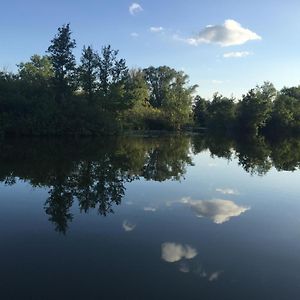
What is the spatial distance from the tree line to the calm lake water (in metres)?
27.6

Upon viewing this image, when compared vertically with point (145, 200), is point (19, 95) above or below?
above

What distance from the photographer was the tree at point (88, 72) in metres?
53.6

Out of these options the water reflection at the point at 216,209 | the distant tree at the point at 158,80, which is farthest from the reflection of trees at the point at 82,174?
the distant tree at the point at 158,80

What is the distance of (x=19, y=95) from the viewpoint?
4425 cm


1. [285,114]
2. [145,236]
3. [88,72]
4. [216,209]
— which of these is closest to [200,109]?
[285,114]

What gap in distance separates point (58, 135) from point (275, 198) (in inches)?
1410

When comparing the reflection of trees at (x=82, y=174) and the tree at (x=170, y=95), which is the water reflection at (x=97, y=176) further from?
the tree at (x=170, y=95)

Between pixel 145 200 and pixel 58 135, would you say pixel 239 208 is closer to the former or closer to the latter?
pixel 145 200

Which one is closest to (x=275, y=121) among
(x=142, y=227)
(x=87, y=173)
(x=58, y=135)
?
(x=58, y=135)

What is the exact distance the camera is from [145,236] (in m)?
8.95

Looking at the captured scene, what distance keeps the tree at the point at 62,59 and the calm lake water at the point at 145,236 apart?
33.7 meters

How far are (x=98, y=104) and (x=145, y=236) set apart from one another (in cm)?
4501

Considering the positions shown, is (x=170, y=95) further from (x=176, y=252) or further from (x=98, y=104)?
(x=176, y=252)

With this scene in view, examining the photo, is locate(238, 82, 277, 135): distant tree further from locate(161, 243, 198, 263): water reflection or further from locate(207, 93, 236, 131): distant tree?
locate(161, 243, 198, 263): water reflection
